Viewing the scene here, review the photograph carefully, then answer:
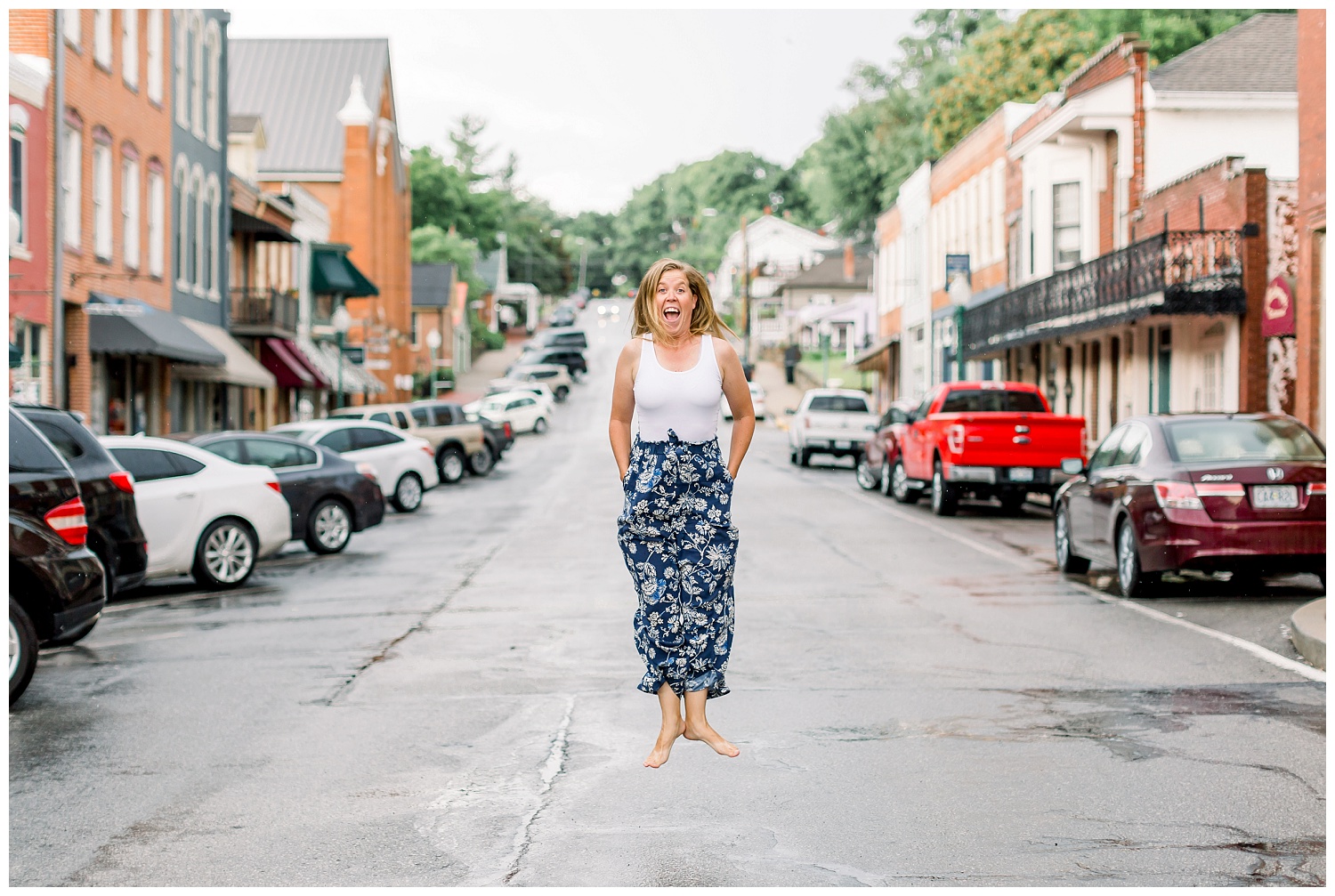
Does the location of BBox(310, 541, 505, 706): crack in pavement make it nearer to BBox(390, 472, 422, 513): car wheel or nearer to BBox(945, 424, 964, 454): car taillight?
BBox(945, 424, 964, 454): car taillight

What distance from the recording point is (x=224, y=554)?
15.5 m

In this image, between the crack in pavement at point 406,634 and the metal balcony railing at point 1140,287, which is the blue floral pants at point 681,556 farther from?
the metal balcony railing at point 1140,287

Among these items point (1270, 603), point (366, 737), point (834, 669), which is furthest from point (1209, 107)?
point (366, 737)

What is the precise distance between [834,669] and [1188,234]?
1899 centimetres

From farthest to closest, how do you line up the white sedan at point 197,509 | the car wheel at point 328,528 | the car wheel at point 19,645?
the car wheel at point 328,528, the white sedan at point 197,509, the car wheel at point 19,645

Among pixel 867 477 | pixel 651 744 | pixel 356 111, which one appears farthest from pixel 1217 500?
pixel 356 111

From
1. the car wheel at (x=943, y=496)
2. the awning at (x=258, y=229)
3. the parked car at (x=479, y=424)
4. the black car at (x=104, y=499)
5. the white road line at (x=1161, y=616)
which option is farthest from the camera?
the awning at (x=258, y=229)

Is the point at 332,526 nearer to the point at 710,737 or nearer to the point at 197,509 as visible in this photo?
the point at 197,509

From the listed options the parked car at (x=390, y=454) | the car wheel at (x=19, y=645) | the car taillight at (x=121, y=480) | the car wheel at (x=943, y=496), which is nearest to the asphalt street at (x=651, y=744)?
the car wheel at (x=19, y=645)

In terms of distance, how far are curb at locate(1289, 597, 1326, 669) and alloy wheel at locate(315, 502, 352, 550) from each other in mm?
11504

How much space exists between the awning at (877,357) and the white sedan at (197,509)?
4353 cm

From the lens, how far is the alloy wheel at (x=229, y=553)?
50.3ft

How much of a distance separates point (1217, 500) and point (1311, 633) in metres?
2.64

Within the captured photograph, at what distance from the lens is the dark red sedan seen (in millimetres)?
12586
